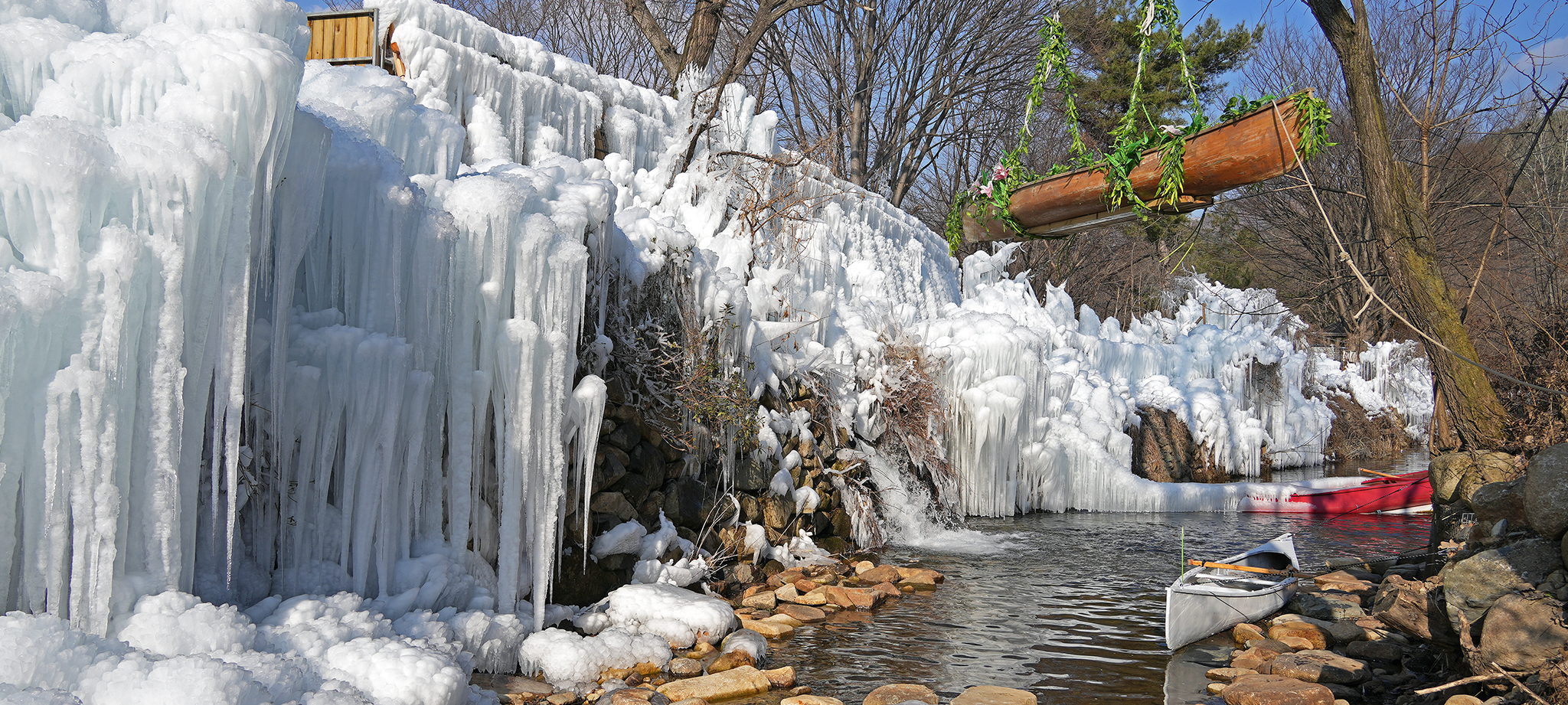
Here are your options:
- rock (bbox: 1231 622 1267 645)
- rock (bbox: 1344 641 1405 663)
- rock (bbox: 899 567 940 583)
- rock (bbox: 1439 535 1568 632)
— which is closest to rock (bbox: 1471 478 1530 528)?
rock (bbox: 1439 535 1568 632)

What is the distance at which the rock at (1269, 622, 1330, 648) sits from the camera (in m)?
6.00

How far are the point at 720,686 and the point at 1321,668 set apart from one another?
338 centimetres

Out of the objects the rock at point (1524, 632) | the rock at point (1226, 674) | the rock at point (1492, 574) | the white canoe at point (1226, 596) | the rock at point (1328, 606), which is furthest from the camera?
the rock at point (1328, 606)

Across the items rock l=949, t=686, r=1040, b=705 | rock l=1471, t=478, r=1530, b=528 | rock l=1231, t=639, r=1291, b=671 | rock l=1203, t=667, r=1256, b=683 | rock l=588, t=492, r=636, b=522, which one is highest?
rock l=1471, t=478, r=1530, b=528

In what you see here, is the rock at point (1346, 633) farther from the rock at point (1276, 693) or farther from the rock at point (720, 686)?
the rock at point (720, 686)

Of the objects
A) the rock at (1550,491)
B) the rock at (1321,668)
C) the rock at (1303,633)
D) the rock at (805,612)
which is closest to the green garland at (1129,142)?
the rock at (1550,491)

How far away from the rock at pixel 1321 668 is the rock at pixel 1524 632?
3.41 ft

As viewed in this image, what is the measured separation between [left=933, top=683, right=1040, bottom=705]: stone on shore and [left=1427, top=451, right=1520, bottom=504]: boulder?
317 cm

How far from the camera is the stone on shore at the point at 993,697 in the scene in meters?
4.73

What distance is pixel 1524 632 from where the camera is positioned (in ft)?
13.4

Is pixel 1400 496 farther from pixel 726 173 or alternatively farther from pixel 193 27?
pixel 193 27

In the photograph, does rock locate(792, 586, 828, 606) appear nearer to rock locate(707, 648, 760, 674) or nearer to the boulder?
rock locate(707, 648, 760, 674)

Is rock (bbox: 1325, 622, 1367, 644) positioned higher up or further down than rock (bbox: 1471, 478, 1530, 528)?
further down

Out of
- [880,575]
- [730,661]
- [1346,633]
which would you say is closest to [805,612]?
[880,575]
